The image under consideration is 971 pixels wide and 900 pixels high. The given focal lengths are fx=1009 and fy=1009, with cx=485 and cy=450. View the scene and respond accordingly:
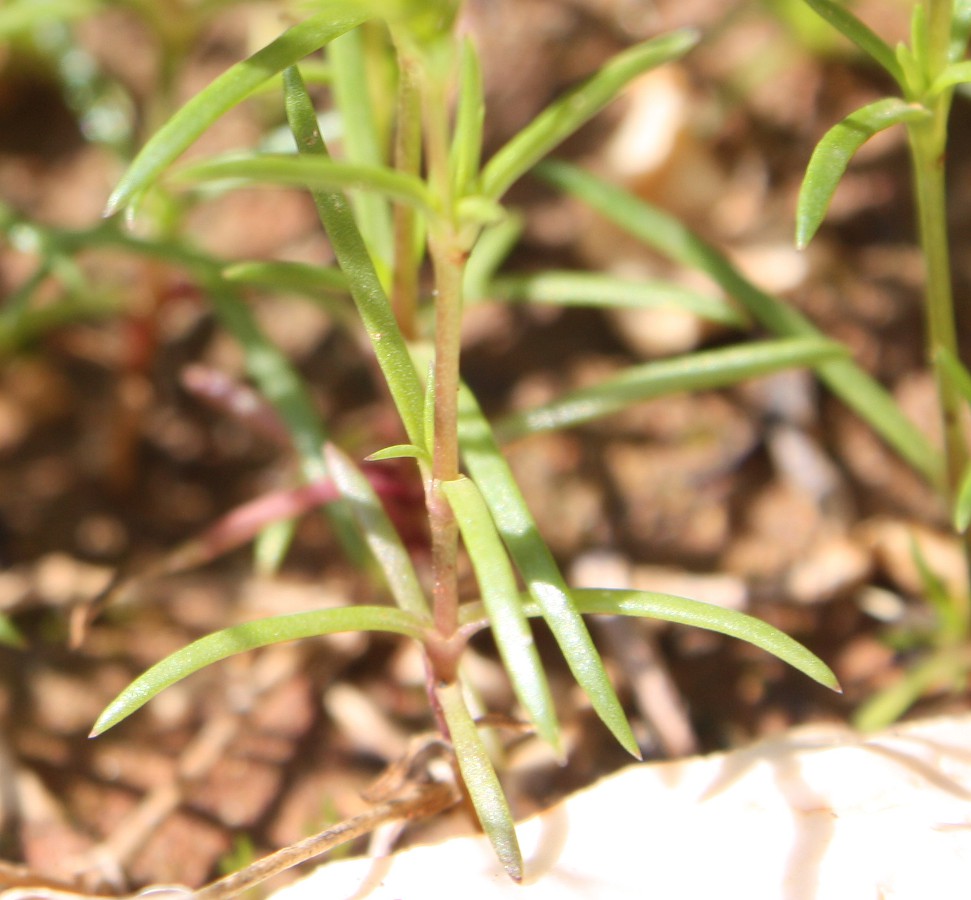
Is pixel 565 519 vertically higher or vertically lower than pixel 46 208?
lower

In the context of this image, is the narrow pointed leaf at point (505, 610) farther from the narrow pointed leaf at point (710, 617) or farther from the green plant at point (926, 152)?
the green plant at point (926, 152)

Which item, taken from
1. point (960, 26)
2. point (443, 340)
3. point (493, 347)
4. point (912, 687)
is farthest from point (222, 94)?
point (912, 687)

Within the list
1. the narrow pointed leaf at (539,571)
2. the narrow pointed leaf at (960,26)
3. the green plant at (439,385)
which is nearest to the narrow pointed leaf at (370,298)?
the green plant at (439,385)

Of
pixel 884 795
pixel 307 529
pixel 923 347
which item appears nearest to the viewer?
pixel 884 795

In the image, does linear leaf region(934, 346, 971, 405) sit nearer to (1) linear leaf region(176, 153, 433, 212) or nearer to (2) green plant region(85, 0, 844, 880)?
(2) green plant region(85, 0, 844, 880)

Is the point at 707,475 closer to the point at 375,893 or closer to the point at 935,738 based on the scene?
the point at 935,738

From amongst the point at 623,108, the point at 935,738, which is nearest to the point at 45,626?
the point at 935,738
